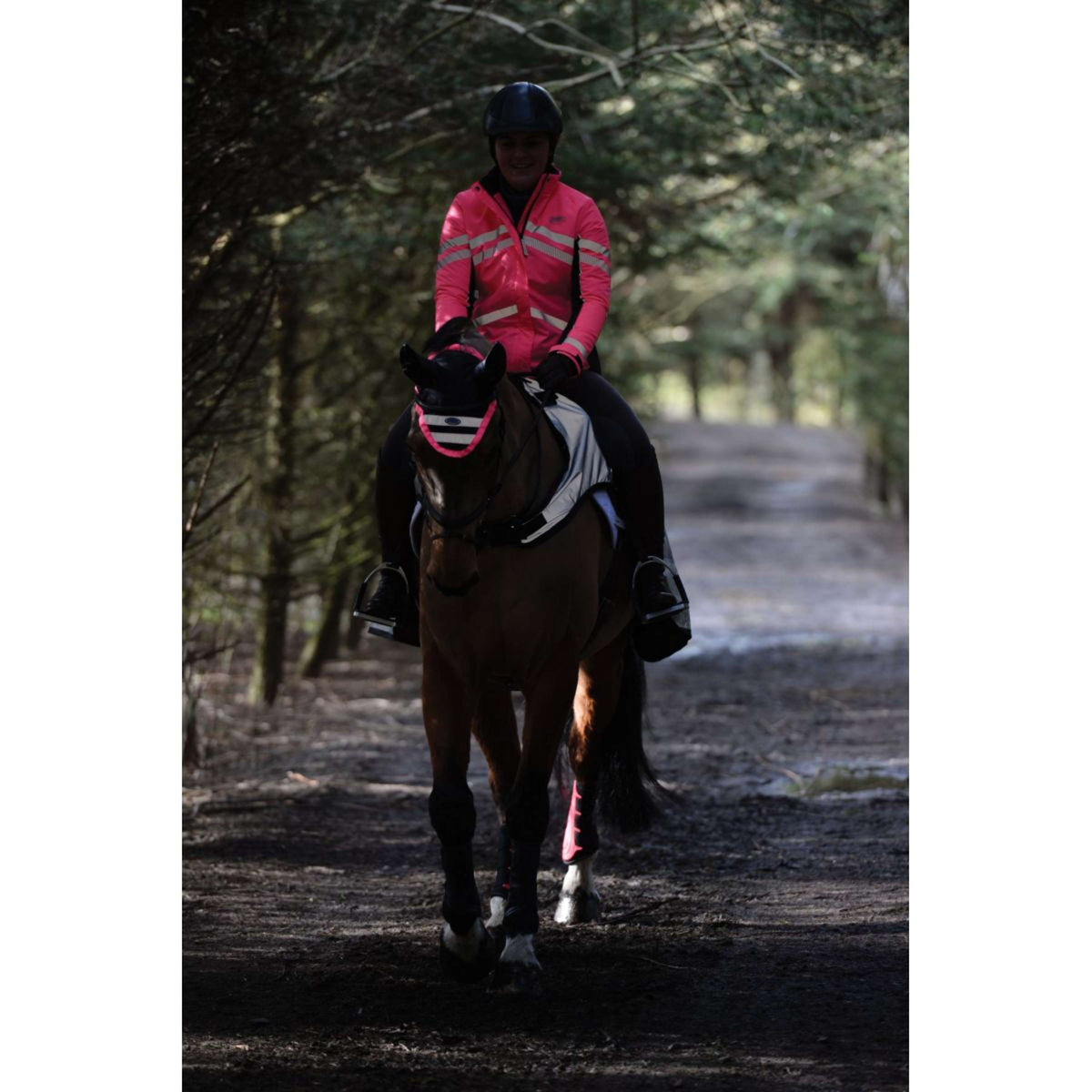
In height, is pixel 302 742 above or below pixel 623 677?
below

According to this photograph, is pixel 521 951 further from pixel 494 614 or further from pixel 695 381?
pixel 695 381

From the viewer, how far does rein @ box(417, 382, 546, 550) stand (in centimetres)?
500

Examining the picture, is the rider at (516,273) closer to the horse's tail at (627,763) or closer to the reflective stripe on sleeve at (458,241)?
the reflective stripe on sleeve at (458,241)

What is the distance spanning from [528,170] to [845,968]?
3027 millimetres

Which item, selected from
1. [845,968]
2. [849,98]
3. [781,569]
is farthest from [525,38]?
[781,569]

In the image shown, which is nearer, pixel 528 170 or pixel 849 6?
pixel 528 170

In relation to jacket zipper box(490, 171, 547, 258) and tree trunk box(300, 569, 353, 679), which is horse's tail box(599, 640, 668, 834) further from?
tree trunk box(300, 569, 353, 679)

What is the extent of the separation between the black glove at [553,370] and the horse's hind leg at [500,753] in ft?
3.62

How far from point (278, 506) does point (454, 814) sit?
6.27 meters

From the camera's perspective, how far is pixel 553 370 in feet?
18.8

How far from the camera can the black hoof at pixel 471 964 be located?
18.6 ft

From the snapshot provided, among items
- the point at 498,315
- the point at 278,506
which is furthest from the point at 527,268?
the point at 278,506
